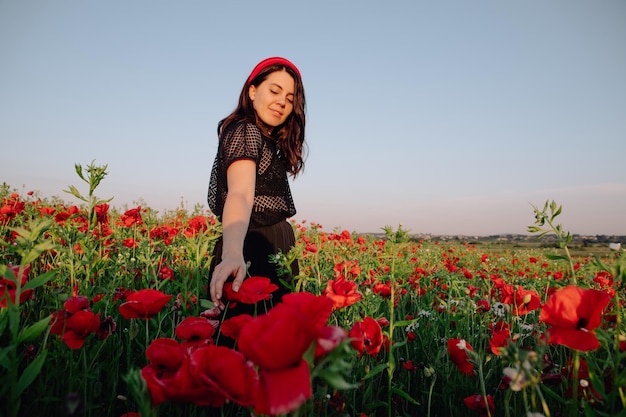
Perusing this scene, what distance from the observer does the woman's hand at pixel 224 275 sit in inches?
49.9

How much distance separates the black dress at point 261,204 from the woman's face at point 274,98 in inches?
7.4

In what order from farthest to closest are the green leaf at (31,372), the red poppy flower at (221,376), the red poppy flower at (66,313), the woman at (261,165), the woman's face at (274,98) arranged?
1. the woman's face at (274,98)
2. the woman at (261,165)
3. the red poppy flower at (66,313)
4. the green leaf at (31,372)
5. the red poppy flower at (221,376)

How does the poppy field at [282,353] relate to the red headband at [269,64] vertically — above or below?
below

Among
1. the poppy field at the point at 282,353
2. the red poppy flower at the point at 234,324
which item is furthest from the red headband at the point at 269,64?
the red poppy flower at the point at 234,324

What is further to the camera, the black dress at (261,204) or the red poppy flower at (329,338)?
the black dress at (261,204)

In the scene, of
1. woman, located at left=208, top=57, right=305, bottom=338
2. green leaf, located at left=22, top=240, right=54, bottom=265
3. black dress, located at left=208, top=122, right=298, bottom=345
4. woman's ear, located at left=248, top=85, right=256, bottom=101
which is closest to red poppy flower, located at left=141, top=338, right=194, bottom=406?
green leaf, located at left=22, top=240, right=54, bottom=265

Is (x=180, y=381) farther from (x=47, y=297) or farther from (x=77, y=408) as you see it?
(x=47, y=297)

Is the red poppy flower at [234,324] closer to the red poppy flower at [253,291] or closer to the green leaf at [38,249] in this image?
the red poppy flower at [253,291]

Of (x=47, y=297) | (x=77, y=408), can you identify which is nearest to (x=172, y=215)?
(x=47, y=297)

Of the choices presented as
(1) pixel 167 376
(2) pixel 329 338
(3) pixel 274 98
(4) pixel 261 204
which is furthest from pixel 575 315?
(3) pixel 274 98

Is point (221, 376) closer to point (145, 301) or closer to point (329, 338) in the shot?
point (329, 338)

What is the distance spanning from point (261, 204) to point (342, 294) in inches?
38.9

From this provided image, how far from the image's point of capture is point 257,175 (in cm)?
216

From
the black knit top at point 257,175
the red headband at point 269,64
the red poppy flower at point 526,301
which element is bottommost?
the red poppy flower at point 526,301
